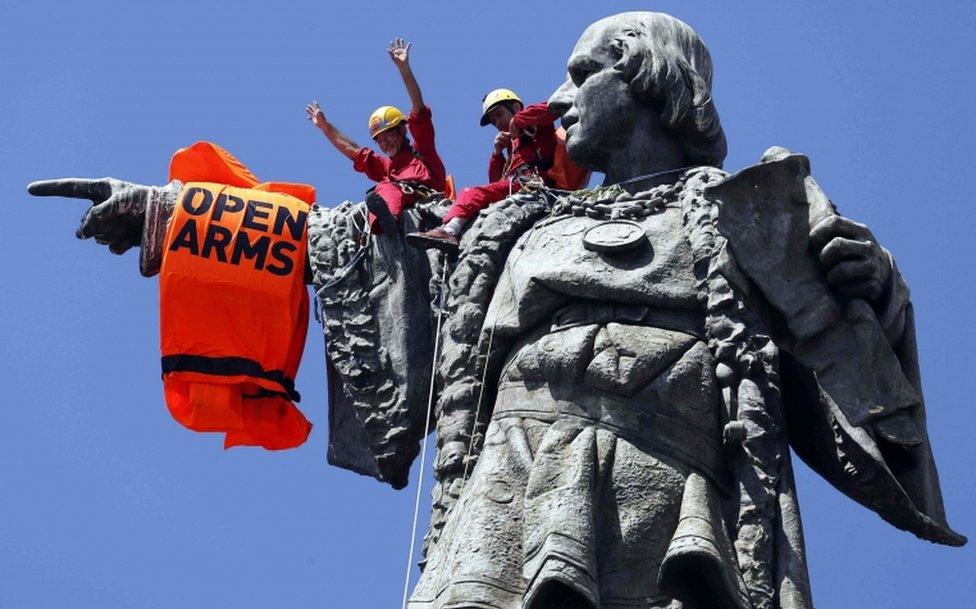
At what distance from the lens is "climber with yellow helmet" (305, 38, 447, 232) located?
1927 centimetres

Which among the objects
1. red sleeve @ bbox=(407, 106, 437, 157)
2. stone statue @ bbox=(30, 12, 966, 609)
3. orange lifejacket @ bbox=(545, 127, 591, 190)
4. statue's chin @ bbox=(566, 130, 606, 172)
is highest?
red sleeve @ bbox=(407, 106, 437, 157)

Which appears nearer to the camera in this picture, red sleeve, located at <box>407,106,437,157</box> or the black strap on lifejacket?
the black strap on lifejacket

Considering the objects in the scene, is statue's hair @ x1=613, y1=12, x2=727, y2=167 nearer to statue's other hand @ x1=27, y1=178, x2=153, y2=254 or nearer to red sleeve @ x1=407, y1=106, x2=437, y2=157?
red sleeve @ x1=407, y1=106, x2=437, y2=157

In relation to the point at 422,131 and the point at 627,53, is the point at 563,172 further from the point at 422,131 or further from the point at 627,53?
the point at 627,53

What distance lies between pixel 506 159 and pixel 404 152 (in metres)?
0.93

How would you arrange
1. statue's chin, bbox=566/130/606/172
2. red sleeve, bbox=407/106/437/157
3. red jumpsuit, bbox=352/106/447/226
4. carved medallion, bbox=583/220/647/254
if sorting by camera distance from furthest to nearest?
red sleeve, bbox=407/106/437/157, red jumpsuit, bbox=352/106/447/226, statue's chin, bbox=566/130/606/172, carved medallion, bbox=583/220/647/254

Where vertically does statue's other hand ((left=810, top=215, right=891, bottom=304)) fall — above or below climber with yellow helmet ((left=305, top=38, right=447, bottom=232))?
below

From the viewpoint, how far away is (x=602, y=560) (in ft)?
51.7

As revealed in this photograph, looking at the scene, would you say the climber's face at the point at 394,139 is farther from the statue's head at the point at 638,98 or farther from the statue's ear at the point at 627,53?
the statue's ear at the point at 627,53

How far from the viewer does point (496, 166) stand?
19594 millimetres

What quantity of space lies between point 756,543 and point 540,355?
1.69 meters

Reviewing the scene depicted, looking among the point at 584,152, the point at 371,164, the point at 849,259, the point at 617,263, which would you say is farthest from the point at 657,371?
the point at 371,164

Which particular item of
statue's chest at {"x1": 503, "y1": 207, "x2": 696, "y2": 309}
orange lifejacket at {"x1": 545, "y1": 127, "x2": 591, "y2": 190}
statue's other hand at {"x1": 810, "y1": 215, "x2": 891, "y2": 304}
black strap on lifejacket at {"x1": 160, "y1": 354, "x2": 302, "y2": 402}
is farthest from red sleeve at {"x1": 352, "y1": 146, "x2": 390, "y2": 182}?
statue's other hand at {"x1": 810, "y1": 215, "x2": 891, "y2": 304}

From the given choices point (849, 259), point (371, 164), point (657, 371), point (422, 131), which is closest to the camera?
point (657, 371)
